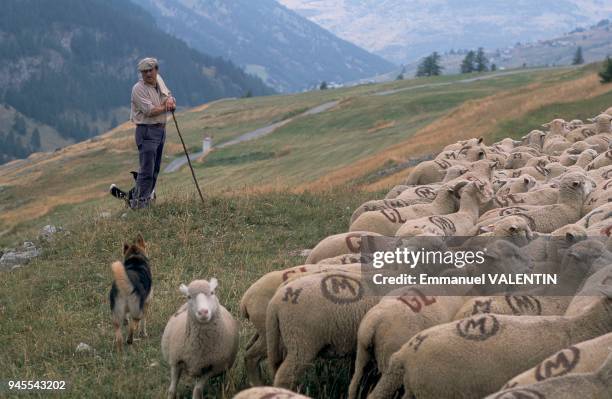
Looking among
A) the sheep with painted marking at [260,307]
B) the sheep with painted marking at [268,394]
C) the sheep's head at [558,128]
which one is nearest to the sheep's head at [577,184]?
the sheep with painted marking at [260,307]

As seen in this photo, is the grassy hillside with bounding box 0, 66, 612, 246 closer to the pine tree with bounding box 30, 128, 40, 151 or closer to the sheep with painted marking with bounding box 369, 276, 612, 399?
the sheep with painted marking with bounding box 369, 276, 612, 399

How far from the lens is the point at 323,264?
25.5ft

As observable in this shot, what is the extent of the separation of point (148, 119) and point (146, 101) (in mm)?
367

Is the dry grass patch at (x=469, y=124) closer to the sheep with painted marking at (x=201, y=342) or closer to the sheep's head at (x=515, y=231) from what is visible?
the sheep's head at (x=515, y=231)

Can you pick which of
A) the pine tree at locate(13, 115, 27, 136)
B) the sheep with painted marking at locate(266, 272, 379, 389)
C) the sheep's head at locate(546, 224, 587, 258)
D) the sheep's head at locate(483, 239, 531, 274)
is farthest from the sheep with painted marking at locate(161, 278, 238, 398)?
the pine tree at locate(13, 115, 27, 136)

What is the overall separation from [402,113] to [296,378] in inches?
2085

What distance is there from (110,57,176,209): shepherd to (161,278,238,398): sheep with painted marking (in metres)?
7.15

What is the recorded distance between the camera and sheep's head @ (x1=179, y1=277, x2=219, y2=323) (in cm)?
628

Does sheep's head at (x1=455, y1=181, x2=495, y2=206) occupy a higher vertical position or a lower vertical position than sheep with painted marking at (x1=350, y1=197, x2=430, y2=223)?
higher

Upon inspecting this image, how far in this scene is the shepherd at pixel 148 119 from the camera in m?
13.2

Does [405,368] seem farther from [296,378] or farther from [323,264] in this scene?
[323,264]

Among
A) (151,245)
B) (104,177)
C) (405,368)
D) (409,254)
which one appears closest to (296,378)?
(405,368)

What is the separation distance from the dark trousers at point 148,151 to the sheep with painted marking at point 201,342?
23.8 ft

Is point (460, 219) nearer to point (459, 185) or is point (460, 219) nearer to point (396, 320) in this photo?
point (459, 185)
